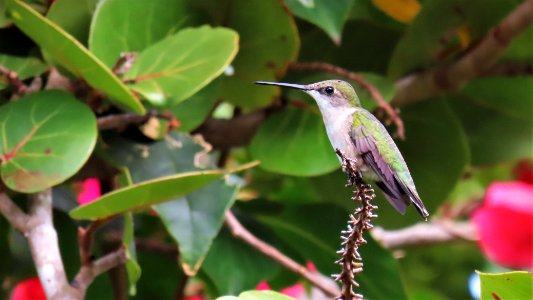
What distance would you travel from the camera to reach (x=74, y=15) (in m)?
1.17

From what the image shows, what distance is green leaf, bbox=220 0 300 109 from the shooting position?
1.25 m

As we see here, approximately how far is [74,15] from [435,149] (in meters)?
0.53

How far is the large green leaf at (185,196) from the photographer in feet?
3.76

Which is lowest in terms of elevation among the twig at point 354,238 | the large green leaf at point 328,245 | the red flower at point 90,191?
the red flower at point 90,191

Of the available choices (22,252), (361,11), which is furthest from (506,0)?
(22,252)

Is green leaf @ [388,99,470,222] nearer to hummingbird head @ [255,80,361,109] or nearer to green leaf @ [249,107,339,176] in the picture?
green leaf @ [249,107,339,176]

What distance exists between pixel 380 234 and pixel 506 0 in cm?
58

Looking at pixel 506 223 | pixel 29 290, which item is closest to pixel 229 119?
pixel 29 290

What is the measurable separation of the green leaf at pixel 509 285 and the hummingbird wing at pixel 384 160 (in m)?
0.09

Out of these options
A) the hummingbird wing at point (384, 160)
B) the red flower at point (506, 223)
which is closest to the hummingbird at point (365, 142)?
the hummingbird wing at point (384, 160)

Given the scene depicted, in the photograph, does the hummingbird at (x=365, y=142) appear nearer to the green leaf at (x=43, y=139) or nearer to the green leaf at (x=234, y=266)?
the green leaf at (x=43, y=139)

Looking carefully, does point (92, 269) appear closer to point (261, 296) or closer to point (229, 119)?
point (261, 296)

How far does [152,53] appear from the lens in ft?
3.79

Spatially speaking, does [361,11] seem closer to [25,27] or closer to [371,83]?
[371,83]
